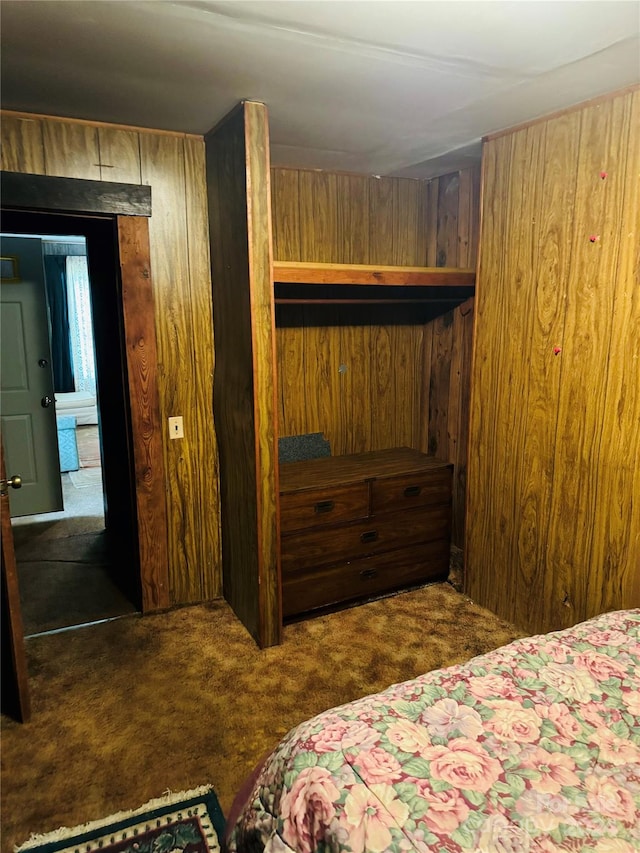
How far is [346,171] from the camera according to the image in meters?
3.26

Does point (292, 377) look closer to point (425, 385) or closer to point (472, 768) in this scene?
point (425, 385)

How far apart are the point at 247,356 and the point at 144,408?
0.64 m

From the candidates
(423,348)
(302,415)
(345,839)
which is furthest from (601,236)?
(345,839)

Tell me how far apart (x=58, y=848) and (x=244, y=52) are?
2.43 metres

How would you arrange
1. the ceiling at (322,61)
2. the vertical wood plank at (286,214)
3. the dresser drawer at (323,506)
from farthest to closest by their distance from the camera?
the vertical wood plank at (286,214), the dresser drawer at (323,506), the ceiling at (322,61)

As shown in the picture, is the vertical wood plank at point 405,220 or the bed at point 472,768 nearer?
the bed at point 472,768

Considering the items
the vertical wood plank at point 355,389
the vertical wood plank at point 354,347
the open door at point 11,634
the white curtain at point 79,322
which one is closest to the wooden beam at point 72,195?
the open door at point 11,634

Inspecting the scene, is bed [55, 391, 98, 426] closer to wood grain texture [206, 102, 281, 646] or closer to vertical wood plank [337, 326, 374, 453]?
vertical wood plank [337, 326, 374, 453]

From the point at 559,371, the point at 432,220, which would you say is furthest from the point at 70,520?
the point at 559,371

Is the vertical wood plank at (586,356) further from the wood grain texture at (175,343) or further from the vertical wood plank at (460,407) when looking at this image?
the wood grain texture at (175,343)

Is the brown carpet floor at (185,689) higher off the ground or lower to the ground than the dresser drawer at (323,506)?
lower

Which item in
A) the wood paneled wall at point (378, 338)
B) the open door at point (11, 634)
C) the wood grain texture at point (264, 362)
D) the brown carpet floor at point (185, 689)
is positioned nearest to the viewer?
the brown carpet floor at point (185, 689)

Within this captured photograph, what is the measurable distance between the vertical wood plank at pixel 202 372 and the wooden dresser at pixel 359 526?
0.42 m

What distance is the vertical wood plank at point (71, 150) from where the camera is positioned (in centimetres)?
246
